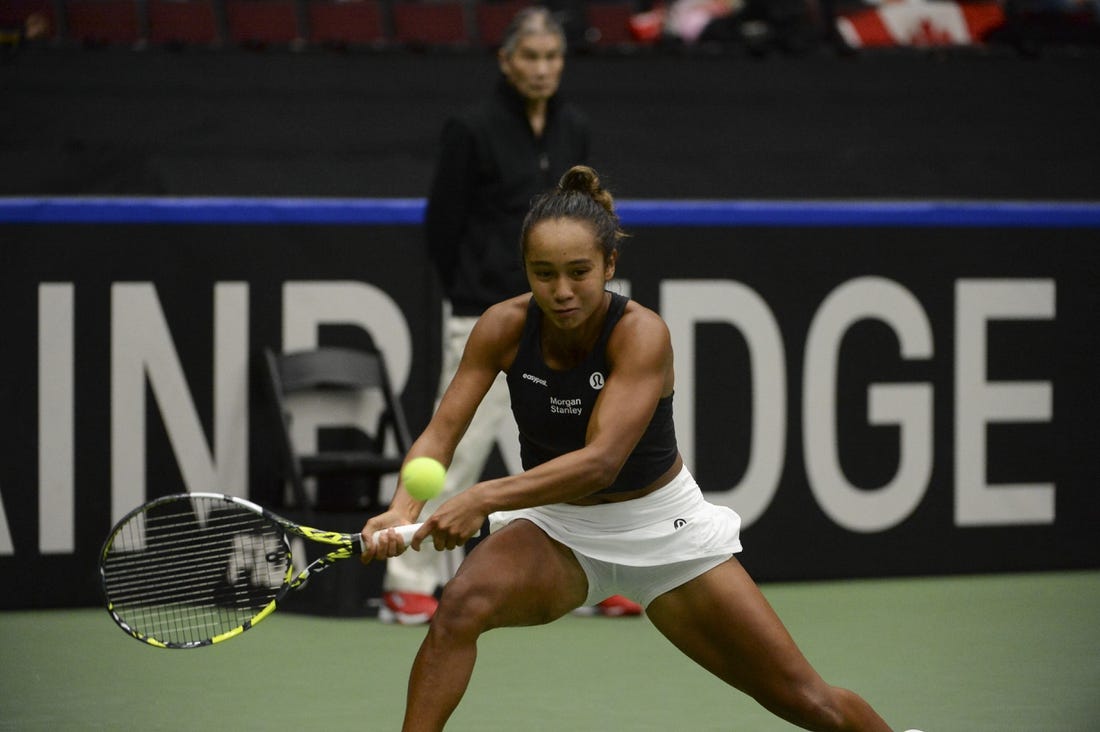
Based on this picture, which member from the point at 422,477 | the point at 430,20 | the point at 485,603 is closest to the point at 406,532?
the point at 422,477

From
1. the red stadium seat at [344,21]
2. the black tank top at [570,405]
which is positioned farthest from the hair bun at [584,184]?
the red stadium seat at [344,21]

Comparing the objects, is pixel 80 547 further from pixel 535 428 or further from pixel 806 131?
pixel 806 131

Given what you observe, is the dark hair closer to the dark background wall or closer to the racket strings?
the racket strings

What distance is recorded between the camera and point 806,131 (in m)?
8.09

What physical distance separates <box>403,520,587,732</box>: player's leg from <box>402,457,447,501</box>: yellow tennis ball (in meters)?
0.20

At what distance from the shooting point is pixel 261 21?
1059 centimetres

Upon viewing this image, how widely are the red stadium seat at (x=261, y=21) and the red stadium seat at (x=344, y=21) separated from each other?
171 millimetres

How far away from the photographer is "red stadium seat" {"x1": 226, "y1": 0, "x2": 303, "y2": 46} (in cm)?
1052

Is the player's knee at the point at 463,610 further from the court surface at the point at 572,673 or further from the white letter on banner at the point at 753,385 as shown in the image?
the white letter on banner at the point at 753,385

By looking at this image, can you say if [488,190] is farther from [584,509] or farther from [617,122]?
[584,509]

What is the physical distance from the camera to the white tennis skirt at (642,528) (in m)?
3.91

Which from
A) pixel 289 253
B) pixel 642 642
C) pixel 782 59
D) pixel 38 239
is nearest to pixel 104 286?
pixel 38 239

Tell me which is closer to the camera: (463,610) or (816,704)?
(463,610)

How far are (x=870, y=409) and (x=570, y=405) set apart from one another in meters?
3.62
